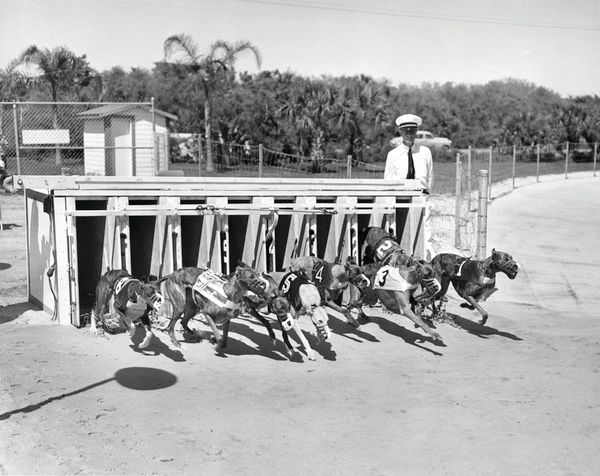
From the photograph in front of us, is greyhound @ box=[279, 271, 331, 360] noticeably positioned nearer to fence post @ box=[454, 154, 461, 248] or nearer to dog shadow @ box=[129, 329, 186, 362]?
dog shadow @ box=[129, 329, 186, 362]

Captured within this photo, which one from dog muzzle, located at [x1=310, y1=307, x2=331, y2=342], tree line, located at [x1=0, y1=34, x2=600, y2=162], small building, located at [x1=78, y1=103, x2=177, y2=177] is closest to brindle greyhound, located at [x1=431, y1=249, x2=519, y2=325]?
dog muzzle, located at [x1=310, y1=307, x2=331, y2=342]

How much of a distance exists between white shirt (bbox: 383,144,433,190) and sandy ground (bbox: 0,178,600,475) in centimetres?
203

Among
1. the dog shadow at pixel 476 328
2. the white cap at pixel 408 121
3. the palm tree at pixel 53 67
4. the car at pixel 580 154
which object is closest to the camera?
the dog shadow at pixel 476 328

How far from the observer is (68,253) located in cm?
Answer: 905

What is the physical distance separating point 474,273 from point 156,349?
372 centimetres

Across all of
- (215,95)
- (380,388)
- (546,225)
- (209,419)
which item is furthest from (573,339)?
(215,95)

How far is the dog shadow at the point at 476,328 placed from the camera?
9526 mm

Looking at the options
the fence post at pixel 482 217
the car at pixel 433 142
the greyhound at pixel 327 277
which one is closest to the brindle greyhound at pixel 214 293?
the greyhound at pixel 327 277

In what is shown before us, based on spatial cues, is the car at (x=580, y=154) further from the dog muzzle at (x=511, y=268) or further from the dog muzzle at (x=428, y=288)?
the dog muzzle at (x=428, y=288)

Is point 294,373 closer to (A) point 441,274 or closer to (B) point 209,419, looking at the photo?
(B) point 209,419

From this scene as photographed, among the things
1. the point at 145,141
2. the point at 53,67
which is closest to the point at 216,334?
the point at 145,141

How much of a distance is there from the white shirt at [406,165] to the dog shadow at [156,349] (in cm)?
429

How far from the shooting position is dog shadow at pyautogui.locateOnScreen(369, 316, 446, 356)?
8984mm

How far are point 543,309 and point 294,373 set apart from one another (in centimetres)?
534
